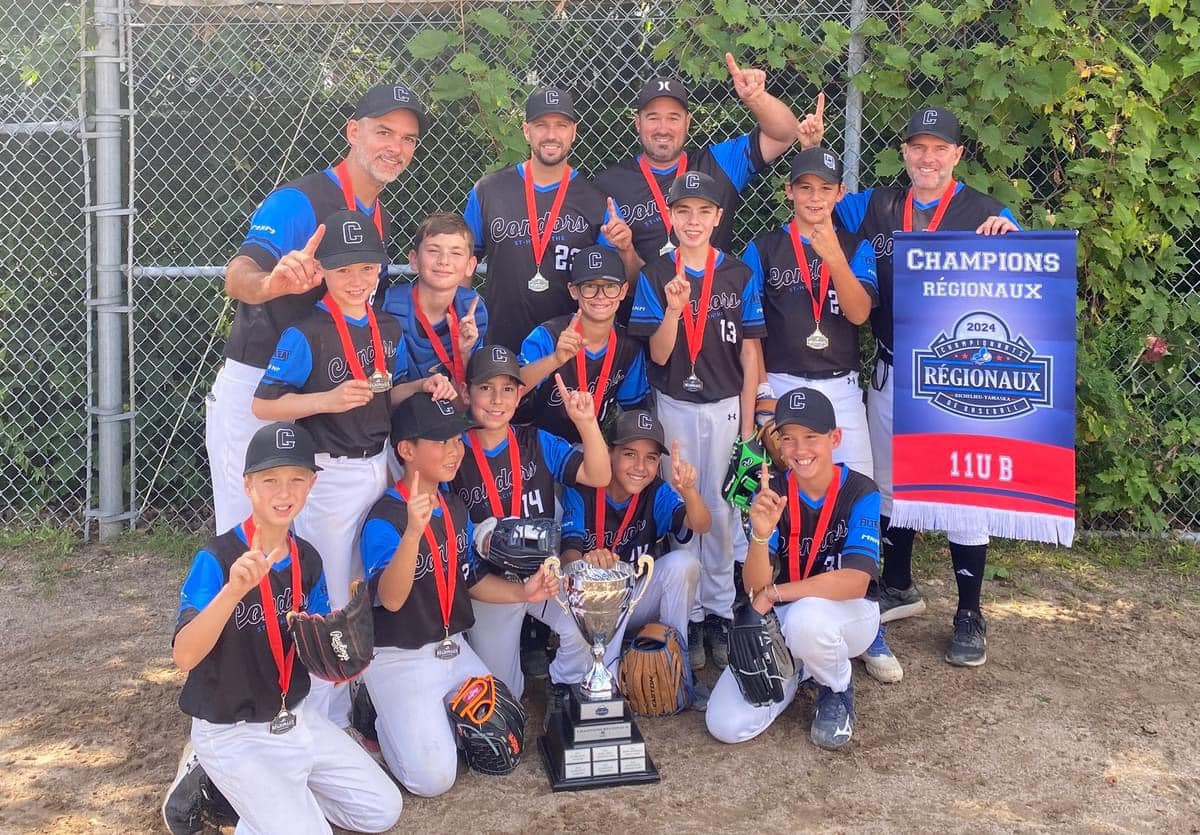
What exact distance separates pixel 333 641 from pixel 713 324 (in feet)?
7.54

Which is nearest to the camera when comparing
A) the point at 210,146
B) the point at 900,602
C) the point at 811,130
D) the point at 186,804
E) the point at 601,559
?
the point at 186,804

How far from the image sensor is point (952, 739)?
170 inches

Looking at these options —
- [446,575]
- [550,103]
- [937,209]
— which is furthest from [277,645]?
[937,209]

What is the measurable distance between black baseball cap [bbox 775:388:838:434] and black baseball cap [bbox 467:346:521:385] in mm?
1100

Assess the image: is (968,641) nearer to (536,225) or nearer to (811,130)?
(811,130)

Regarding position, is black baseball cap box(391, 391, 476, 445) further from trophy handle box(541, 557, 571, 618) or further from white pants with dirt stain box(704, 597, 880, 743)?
white pants with dirt stain box(704, 597, 880, 743)

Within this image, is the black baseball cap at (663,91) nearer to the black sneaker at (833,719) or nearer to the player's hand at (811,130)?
the player's hand at (811,130)

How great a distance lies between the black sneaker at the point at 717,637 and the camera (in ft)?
16.6

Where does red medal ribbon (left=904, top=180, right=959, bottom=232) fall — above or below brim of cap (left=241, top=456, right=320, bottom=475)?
above

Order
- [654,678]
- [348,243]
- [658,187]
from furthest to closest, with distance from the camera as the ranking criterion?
[658,187]
[654,678]
[348,243]

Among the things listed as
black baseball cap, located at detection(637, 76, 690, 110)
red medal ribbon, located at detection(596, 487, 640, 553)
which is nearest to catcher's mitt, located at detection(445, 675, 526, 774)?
red medal ribbon, located at detection(596, 487, 640, 553)

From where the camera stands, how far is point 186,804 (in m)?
3.68

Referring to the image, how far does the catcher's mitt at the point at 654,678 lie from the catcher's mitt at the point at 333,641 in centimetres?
133

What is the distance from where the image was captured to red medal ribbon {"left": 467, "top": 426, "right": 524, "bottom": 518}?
4.55m
